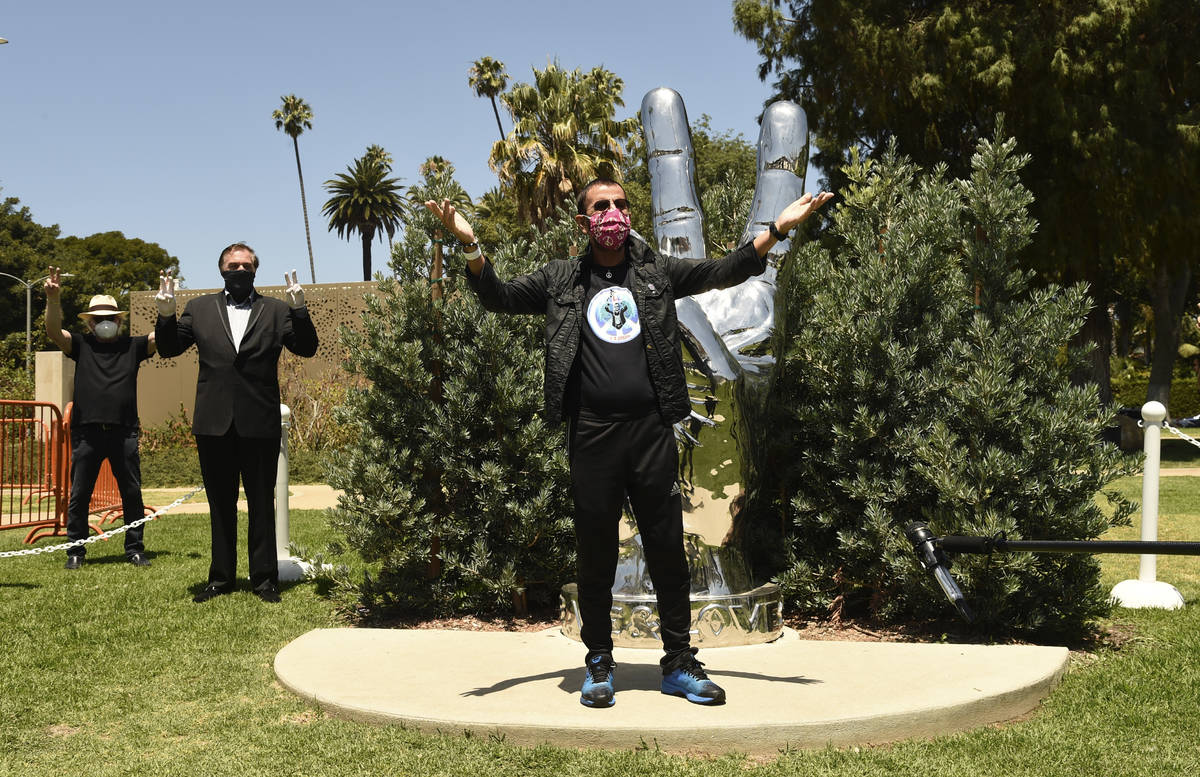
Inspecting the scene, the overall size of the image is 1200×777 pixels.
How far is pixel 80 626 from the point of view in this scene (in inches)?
215

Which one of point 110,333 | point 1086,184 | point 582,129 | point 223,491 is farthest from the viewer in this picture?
point 582,129

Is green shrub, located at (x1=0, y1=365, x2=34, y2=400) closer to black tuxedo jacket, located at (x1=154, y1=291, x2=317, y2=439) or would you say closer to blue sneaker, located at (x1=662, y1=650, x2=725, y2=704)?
black tuxedo jacket, located at (x1=154, y1=291, x2=317, y2=439)

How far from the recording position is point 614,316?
385 cm

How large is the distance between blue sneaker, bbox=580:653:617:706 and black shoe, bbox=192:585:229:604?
10.0 feet

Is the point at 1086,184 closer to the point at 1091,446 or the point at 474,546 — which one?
the point at 1091,446

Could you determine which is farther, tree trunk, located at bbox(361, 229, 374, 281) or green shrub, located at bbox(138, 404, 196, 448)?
tree trunk, located at bbox(361, 229, 374, 281)

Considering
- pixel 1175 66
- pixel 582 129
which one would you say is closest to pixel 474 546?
pixel 1175 66

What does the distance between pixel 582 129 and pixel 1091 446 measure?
2394cm

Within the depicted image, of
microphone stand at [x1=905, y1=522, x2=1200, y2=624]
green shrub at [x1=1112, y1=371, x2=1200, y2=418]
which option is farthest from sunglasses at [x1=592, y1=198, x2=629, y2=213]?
green shrub at [x1=1112, y1=371, x2=1200, y2=418]

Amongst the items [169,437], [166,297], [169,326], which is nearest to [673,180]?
[166,297]

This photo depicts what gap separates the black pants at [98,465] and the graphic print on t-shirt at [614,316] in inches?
190

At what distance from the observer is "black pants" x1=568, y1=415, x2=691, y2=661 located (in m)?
3.77

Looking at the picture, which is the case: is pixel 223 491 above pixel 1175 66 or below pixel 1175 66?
below

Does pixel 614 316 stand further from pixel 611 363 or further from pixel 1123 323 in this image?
pixel 1123 323
